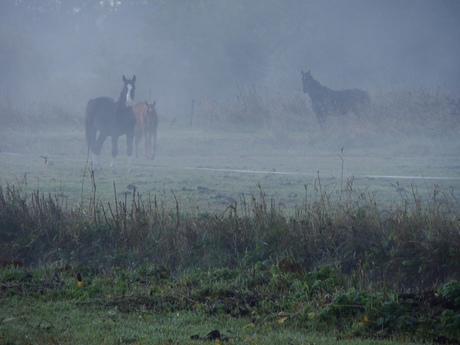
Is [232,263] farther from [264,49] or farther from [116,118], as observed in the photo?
[264,49]

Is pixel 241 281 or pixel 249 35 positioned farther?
pixel 249 35

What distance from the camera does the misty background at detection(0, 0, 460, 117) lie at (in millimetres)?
49281

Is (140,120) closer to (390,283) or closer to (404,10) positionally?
(390,283)

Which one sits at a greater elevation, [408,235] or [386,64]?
[386,64]

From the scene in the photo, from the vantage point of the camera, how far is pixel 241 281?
8281 mm

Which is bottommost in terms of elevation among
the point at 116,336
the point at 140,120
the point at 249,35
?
the point at 116,336

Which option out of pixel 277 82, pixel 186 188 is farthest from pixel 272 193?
pixel 277 82

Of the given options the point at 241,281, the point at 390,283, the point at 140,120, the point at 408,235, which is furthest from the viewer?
the point at 140,120

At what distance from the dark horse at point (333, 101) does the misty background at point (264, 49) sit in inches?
497

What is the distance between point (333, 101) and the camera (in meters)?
33.1

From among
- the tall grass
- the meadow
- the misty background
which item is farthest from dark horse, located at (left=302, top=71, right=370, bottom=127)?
the tall grass

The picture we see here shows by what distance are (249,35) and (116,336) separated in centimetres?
4459

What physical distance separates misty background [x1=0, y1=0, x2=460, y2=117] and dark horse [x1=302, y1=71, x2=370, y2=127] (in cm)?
1263

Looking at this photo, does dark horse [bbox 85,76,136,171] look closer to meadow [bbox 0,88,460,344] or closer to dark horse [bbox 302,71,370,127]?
meadow [bbox 0,88,460,344]
